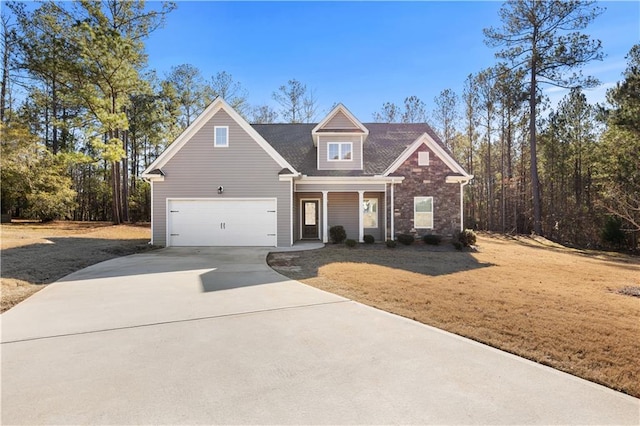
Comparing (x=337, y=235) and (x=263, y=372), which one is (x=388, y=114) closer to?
(x=337, y=235)

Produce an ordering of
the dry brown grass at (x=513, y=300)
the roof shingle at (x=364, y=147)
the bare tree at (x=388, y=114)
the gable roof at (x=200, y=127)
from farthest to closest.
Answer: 1. the bare tree at (x=388, y=114)
2. the roof shingle at (x=364, y=147)
3. the gable roof at (x=200, y=127)
4. the dry brown grass at (x=513, y=300)

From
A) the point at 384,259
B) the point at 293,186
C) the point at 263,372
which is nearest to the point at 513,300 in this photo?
the point at 263,372

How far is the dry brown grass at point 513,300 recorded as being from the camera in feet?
12.9

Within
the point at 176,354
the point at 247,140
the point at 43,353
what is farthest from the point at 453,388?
the point at 247,140

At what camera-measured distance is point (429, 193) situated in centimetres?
1614

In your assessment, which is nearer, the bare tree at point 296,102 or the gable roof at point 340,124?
the gable roof at point 340,124

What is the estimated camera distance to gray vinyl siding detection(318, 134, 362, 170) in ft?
55.9

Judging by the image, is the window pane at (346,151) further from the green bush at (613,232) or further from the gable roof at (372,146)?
the green bush at (613,232)

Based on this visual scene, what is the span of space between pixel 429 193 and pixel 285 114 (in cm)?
2038

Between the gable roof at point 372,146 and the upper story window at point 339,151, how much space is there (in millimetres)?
737

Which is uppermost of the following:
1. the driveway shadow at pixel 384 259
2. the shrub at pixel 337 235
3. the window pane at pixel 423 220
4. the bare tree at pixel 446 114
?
the bare tree at pixel 446 114

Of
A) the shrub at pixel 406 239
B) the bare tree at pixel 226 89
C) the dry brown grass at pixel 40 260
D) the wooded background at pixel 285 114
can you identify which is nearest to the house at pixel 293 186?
the shrub at pixel 406 239

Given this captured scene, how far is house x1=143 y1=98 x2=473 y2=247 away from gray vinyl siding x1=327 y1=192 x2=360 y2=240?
2.1 inches

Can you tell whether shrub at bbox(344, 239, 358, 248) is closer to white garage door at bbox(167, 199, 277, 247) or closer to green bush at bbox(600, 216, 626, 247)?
white garage door at bbox(167, 199, 277, 247)
